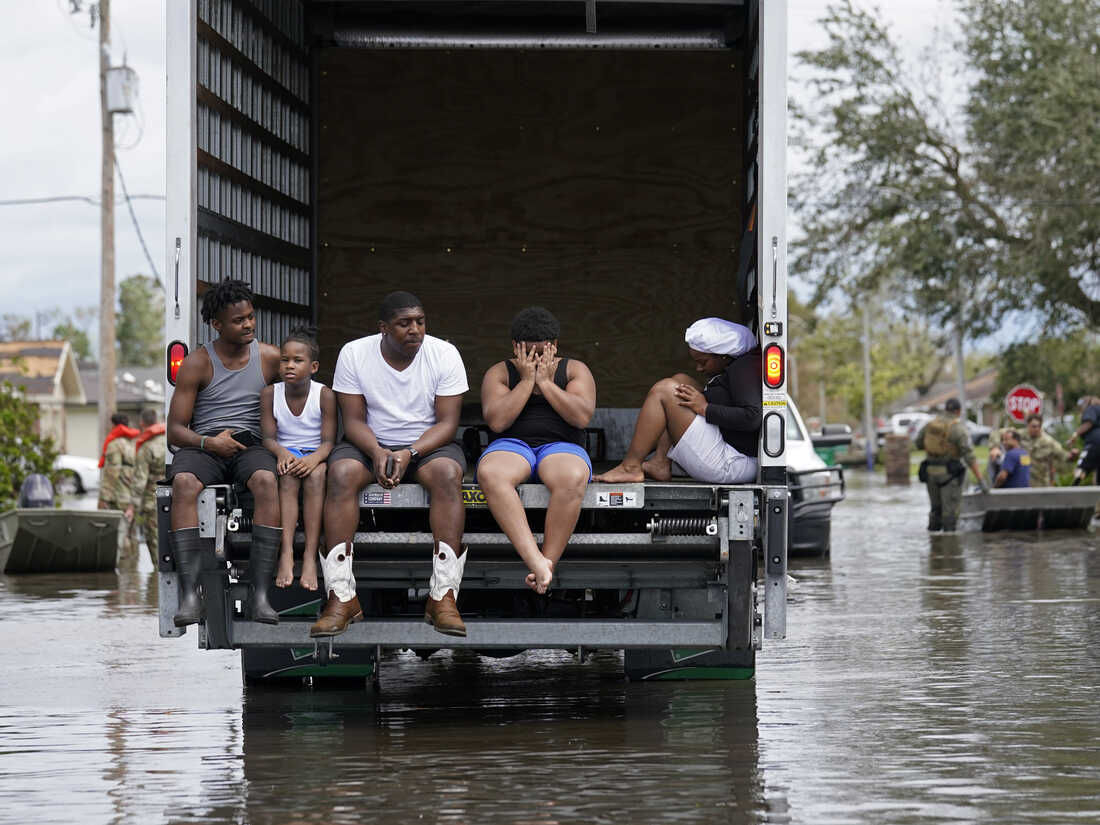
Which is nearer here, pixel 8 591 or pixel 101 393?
pixel 8 591

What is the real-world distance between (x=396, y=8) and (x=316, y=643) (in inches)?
176

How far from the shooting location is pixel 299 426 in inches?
329

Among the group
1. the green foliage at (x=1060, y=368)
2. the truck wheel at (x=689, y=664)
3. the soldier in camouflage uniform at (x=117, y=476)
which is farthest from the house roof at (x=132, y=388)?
the truck wheel at (x=689, y=664)

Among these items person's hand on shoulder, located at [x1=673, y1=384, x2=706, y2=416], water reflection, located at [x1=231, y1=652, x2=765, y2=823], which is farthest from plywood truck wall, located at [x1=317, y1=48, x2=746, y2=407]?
person's hand on shoulder, located at [x1=673, y1=384, x2=706, y2=416]

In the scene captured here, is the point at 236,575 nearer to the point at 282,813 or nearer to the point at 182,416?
the point at 182,416

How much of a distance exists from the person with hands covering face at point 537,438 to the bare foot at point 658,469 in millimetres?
340

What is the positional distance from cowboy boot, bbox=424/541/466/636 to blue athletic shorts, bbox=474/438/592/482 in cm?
Result: 49

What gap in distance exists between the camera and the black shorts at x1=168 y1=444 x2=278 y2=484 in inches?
317

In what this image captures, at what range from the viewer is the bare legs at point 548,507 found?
786 cm

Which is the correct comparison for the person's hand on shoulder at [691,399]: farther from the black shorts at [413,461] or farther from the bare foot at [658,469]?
the black shorts at [413,461]

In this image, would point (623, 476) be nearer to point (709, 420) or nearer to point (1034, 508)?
point (709, 420)

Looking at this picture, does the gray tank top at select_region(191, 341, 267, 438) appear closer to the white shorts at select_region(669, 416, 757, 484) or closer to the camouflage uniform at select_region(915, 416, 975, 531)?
the white shorts at select_region(669, 416, 757, 484)

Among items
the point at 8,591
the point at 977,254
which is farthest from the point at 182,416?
the point at 977,254

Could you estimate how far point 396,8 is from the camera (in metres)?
10.9
